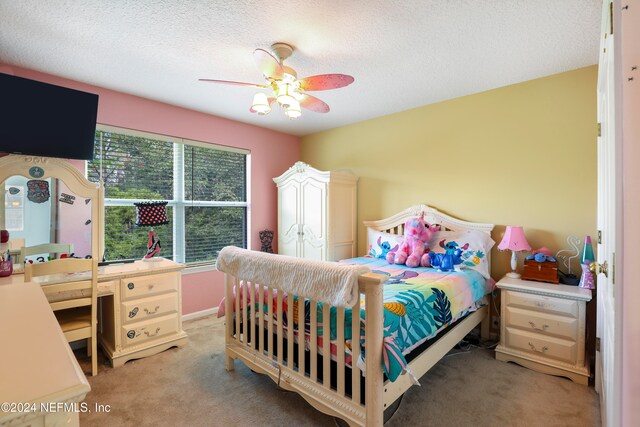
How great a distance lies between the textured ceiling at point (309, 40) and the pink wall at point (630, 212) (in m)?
1.22

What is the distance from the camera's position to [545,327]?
225 cm

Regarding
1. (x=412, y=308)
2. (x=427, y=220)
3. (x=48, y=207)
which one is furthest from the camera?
(x=427, y=220)

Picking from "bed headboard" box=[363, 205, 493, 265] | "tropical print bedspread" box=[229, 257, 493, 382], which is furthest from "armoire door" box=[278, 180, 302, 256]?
"tropical print bedspread" box=[229, 257, 493, 382]

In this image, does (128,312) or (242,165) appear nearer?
(128,312)

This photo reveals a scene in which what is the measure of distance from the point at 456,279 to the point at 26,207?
3.56 metres

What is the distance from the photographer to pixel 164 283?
2.63m

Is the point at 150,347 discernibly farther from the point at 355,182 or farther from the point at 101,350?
the point at 355,182

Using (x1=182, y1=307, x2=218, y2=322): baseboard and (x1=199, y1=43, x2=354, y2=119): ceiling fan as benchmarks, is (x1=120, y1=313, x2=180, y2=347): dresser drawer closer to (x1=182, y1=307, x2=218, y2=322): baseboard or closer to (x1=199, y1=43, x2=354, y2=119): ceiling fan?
(x1=182, y1=307, x2=218, y2=322): baseboard

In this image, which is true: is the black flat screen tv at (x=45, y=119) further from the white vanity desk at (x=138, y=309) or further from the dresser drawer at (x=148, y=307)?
the dresser drawer at (x=148, y=307)

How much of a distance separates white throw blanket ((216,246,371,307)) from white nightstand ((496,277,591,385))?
170 cm

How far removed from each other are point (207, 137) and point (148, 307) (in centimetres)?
210

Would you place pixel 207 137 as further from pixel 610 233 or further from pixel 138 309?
pixel 610 233

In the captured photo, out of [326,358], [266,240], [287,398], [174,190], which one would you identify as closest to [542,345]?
[326,358]

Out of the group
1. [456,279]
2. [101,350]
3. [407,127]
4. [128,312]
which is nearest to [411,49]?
[407,127]
